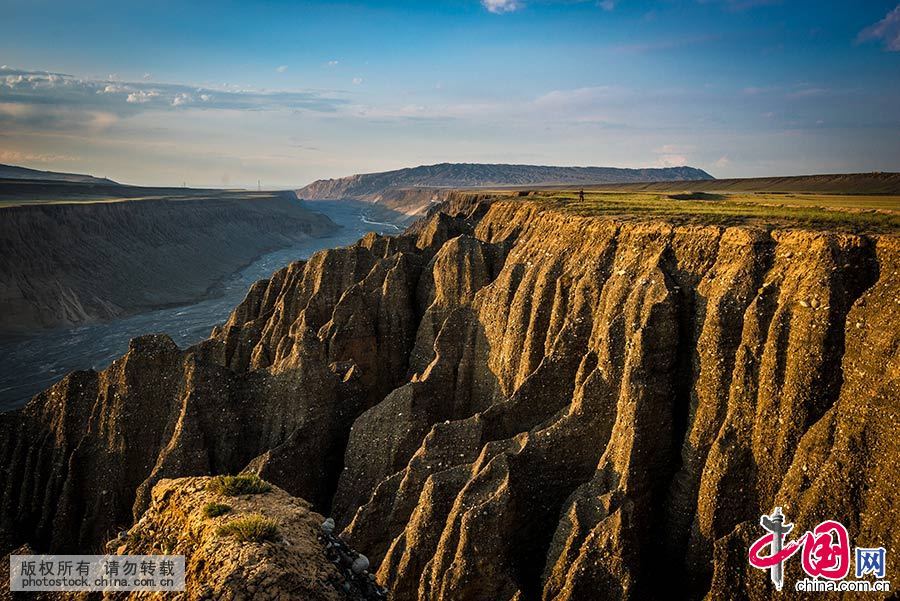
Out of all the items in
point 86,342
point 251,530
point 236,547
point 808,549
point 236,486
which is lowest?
point 86,342

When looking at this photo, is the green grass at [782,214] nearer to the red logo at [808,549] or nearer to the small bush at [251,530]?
the red logo at [808,549]

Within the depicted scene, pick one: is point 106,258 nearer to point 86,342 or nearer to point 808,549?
point 86,342

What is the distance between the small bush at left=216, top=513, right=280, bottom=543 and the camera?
34.4 feet

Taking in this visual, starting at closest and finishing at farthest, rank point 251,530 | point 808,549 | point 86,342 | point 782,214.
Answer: point 251,530
point 808,549
point 782,214
point 86,342

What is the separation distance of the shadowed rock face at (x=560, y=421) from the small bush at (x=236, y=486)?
6537mm

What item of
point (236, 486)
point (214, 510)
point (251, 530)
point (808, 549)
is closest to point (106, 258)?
point (236, 486)

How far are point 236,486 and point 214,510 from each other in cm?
132

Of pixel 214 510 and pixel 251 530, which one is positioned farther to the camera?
pixel 214 510

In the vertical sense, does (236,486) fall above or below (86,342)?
above

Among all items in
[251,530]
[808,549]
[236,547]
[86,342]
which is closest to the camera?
[236,547]

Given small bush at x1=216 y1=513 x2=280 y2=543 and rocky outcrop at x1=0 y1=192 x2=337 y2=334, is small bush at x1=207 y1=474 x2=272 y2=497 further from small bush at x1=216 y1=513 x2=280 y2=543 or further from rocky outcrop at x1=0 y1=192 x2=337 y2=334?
rocky outcrop at x1=0 y1=192 x2=337 y2=334

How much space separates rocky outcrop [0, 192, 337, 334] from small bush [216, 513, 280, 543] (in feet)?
272

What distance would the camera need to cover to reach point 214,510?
38.9 ft

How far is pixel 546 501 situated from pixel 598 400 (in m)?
3.83
